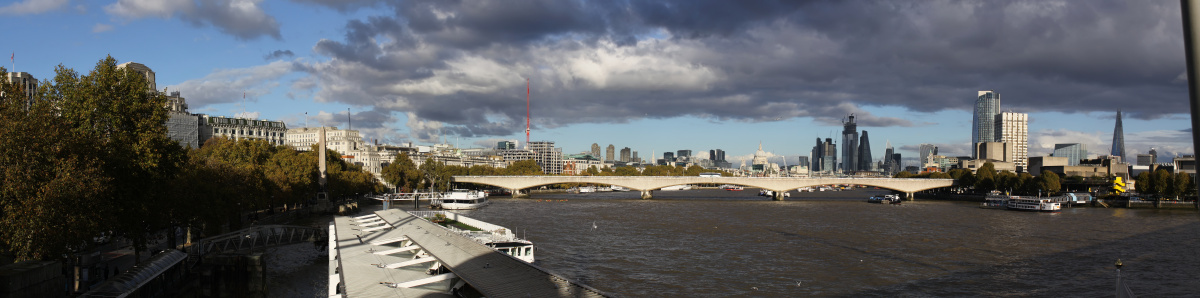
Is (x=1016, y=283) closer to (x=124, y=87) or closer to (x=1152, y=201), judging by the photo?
(x=124, y=87)

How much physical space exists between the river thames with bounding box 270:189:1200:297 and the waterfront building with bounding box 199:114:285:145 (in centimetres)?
10362

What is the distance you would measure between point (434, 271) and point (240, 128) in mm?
149676

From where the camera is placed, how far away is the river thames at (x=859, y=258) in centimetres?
3188

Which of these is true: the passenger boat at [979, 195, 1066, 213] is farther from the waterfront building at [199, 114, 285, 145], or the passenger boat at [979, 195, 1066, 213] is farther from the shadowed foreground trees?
the waterfront building at [199, 114, 285, 145]

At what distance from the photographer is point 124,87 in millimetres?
29203

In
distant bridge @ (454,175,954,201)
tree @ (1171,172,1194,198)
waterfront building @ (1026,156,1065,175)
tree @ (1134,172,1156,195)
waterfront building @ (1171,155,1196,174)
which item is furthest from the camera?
waterfront building @ (1026,156,1065,175)

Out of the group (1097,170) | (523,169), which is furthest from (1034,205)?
(523,169)

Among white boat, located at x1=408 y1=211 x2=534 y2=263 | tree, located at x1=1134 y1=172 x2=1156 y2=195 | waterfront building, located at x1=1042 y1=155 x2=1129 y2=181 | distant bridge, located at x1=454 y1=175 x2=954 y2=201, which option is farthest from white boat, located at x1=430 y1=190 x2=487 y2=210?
waterfront building, located at x1=1042 y1=155 x2=1129 y2=181

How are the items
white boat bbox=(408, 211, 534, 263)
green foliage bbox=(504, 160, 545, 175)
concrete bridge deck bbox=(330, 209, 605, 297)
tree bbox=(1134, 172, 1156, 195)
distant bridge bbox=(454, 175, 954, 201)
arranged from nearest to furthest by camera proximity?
concrete bridge deck bbox=(330, 209, 605, 297) < white boat bbox=(408, 211, 534, 263) < tree bbox=(1134, 172, 1156, 195) < distant bridge bbox=(454, 175, 954, 201) < green foliage bbox=(504, 160, 545, 175)

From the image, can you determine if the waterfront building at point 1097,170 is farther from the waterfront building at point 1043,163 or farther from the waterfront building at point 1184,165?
the waterfront building at point 1184,165

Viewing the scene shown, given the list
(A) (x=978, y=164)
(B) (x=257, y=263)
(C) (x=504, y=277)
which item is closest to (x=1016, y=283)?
(C) (x=504, y=277)

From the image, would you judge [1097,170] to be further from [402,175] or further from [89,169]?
[89,169]

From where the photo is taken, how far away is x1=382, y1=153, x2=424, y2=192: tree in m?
136

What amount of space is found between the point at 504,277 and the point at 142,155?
61.9 feet
